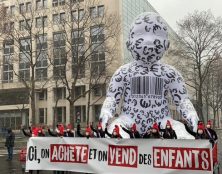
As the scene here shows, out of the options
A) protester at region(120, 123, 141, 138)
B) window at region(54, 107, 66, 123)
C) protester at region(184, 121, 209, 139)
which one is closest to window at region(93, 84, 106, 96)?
window at region(54, 107, 66, 123)

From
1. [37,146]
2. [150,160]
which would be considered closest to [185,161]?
[150,160]

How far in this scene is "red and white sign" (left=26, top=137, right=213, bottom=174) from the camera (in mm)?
5961

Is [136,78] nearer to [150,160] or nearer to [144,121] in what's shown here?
[144,121]

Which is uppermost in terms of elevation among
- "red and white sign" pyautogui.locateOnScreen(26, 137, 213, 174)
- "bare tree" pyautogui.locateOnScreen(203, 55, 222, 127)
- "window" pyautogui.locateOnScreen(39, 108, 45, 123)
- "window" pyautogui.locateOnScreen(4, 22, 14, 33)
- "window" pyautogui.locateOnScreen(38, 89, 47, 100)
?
"window" pyautogui.locateOnScreen(4, 22, 14, 33)

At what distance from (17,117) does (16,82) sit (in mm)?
5395

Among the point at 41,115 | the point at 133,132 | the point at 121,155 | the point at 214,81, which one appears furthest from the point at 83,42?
the point at 133,132

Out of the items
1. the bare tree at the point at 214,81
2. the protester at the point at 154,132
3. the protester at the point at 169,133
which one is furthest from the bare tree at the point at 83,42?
the protester at the point at 169,133

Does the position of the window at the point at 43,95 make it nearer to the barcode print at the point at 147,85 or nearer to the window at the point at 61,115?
the window at the point at 61,115

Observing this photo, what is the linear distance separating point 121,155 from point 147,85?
1.16 m

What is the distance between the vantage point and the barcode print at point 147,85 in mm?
6613

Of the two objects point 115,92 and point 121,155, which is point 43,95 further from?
point 121,155

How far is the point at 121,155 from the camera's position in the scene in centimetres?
651

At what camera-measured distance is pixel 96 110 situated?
50.7 metres

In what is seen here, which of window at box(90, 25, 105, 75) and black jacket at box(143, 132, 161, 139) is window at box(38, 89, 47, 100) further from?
black jacket at box(143, 132, 161, 139)
